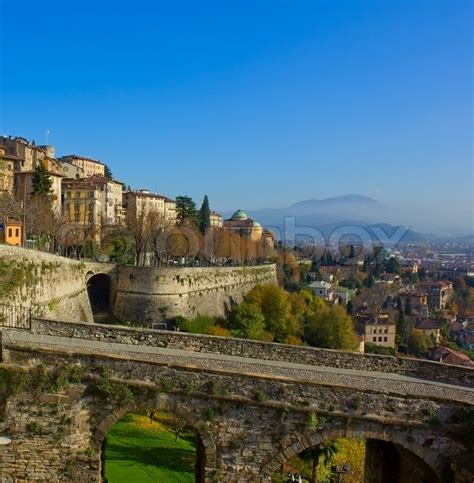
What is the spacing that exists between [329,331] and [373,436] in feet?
135

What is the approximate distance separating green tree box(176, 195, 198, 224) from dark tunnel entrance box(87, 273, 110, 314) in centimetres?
2693

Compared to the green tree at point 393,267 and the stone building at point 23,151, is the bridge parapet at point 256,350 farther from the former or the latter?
the green tree at point 393,267

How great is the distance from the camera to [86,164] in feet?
323

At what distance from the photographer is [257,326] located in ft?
141

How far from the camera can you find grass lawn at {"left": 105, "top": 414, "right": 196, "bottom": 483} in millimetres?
18750

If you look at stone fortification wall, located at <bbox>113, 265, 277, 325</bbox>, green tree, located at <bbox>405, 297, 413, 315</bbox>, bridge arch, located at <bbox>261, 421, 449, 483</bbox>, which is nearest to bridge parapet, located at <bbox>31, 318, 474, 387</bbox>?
bridge arch, located at <bbox>261, 421, 449, 483</bbox>

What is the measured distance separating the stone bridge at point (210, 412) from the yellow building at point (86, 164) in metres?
86.8

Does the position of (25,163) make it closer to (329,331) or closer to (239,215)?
(329,331)

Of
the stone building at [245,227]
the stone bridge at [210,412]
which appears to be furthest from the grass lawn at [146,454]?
the stone building at [245,227]

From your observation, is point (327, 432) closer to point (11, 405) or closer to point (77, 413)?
point (77, 413)

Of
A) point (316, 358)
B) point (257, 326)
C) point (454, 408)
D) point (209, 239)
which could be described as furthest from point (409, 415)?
point (209, 239)

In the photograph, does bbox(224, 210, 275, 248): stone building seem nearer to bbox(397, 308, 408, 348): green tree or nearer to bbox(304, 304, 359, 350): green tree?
bbox(397, 308, 408, 348): green tree

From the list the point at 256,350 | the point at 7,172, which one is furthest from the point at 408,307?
the point at 256,350

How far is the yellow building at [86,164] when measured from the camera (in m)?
95.0
